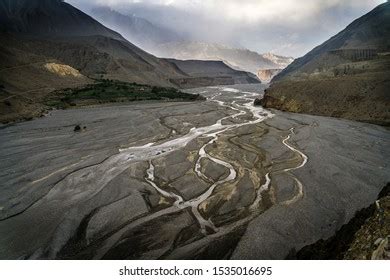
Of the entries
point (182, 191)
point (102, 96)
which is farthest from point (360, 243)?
point (102, 96)

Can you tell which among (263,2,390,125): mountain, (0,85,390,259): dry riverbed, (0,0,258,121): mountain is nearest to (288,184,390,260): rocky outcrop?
(0,85,390,259): dry riverbed

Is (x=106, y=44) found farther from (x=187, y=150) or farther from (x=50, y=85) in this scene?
(x=187, y=150)

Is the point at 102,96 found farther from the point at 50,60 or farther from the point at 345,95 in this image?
the point at 345,95

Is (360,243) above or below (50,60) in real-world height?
below

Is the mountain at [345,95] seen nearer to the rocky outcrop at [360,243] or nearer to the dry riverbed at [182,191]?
the dry riverbed at [182,191]

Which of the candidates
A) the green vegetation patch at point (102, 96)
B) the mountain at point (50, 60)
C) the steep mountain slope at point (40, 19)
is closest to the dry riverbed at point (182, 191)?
the mountain at point (50, 60)

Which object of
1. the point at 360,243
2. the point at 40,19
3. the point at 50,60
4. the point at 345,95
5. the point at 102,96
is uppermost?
the point at 40,19

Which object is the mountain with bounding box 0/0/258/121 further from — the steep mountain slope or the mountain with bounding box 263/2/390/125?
the mountain with bounding box 263/2/390/125
